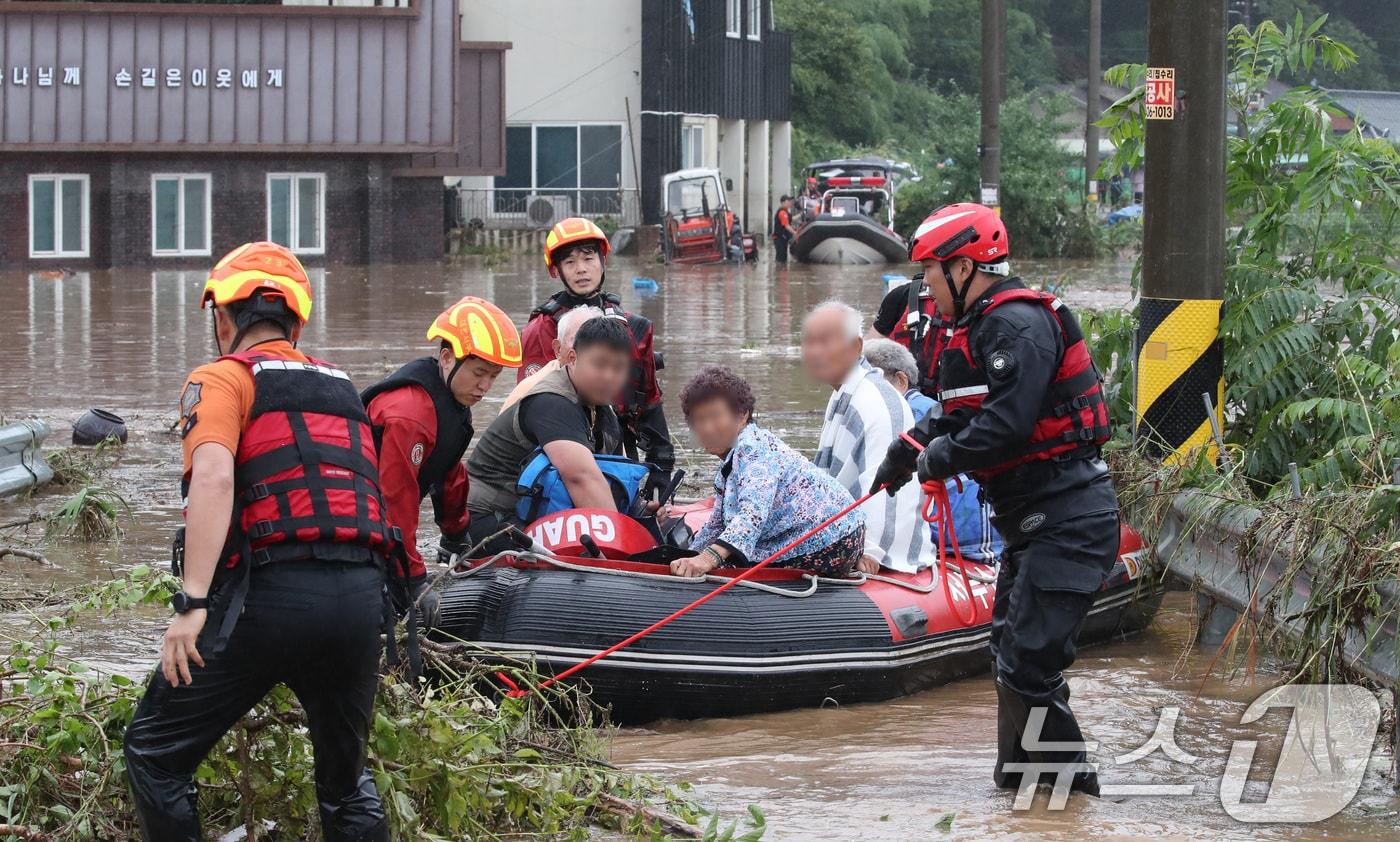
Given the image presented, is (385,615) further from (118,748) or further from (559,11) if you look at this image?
(559,11)

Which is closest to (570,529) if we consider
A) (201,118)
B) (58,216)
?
(201,118)

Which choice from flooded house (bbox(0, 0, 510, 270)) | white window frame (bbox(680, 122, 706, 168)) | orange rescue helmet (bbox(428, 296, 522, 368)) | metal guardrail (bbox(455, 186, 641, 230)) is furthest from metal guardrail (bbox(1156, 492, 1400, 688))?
white window frame (bbox(680, 122, 706, 168))

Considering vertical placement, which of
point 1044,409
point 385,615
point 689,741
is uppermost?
point 1044,409

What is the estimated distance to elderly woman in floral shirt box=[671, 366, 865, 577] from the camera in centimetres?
627

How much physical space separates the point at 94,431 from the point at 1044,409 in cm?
791

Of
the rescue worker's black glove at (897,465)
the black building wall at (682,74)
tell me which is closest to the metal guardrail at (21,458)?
the rescue worker's black glove at (897,465)

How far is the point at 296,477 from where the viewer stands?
12.6ft

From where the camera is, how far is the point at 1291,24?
8.50 m

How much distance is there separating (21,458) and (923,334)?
16.5 ft

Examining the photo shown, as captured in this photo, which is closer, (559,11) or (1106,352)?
(1106,352)

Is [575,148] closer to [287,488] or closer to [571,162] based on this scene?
[571,162]

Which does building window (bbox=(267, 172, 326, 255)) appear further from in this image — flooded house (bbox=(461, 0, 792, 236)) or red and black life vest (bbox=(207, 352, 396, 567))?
red and black life vest (bbox=(207, 352, 396, 567))

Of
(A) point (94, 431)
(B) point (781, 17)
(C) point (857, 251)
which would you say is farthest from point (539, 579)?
(B) point (781, 17)

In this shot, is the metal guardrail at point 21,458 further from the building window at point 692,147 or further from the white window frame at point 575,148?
the building window at point 692,147
